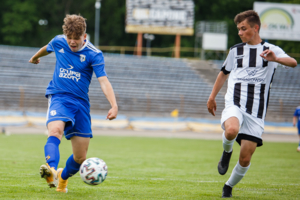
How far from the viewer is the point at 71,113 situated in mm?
4715

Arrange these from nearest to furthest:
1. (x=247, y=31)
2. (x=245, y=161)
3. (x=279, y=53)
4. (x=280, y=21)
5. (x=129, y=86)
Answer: (x=279, y=53) < (x=245, y=161) < (x=247, y=31) < (x=129, y=86) < (x=280, y=21)

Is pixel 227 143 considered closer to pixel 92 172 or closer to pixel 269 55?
pixel 269 55

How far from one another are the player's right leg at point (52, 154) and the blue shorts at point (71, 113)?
0.10 metres

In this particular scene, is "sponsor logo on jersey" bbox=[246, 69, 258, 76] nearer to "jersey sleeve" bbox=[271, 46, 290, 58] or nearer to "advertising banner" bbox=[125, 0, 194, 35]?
"jersey sleeve" bbox=[271, 46, 290, 58]

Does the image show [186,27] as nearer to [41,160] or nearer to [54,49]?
[41,160]

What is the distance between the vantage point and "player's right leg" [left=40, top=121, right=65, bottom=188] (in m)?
4.23

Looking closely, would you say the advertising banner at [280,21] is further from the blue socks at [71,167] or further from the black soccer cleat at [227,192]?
the blue socks at [71,167]

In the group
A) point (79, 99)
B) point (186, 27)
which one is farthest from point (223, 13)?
point (79, 99)

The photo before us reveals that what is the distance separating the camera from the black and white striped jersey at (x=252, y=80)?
510 cm

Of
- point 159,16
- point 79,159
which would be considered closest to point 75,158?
point 79,159

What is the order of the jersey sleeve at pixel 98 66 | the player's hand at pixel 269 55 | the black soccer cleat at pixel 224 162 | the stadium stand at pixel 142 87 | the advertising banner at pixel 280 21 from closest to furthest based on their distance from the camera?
the player's hand at pixel 269 55 → the jersey sleeve at pixel 98 66 → the black soccer cleat at pixel 224 162 → the stadium stand at pixel 142 87 → the advertising banner at pixel 280 21

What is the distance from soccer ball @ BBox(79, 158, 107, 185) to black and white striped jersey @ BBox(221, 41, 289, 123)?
1.96 m

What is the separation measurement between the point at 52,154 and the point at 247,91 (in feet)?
8.69

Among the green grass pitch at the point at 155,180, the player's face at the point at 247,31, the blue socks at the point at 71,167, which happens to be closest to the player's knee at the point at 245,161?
the green grass pitch at the point at 155,180
